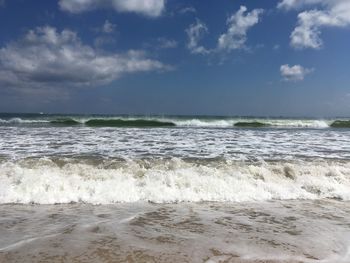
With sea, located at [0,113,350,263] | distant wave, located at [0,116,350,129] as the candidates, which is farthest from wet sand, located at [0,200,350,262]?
distant wave, located at [0,116,350,129]

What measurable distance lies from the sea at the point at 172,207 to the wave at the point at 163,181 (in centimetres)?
2

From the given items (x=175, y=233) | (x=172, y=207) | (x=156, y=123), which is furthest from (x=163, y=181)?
(x=156, y=123)

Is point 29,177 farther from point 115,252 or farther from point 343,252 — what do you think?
point 343,252

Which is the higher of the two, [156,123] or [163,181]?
[156,123]

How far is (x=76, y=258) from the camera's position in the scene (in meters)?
3.92

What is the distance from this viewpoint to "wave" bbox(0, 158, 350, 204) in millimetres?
6781

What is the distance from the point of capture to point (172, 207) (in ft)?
20.5

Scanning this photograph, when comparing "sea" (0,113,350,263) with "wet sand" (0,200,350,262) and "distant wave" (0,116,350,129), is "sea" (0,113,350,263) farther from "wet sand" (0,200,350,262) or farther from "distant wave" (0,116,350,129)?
"distant wave" (0,116,350,129)

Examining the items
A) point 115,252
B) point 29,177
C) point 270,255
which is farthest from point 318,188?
point 29,177

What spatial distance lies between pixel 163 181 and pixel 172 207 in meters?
1.36

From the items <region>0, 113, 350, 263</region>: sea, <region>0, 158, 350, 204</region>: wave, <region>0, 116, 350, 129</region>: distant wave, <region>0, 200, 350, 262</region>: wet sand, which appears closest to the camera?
<region>0, 200, 350, 262</region>: wet sand

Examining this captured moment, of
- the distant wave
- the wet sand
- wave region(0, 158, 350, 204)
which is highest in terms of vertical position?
the distant wave

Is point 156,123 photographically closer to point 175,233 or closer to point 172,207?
point 172,207

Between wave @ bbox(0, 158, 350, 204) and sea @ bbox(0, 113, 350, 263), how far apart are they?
2cm
